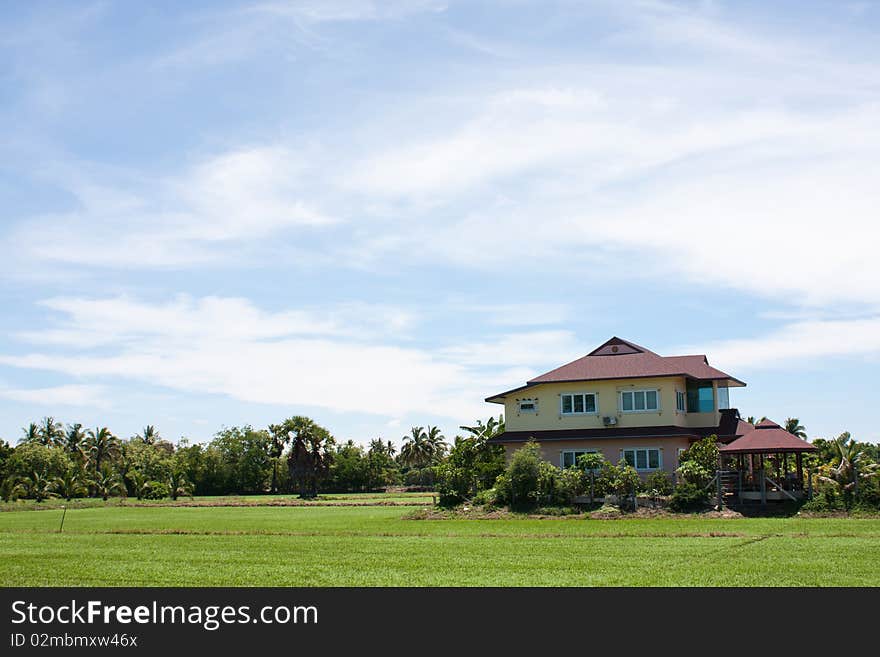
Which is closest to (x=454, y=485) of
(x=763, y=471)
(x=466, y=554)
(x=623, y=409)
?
(x=623, y=409)

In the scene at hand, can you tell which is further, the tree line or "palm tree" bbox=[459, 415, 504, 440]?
the tree line

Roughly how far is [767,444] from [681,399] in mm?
7842

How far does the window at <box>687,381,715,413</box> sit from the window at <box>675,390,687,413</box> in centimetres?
44

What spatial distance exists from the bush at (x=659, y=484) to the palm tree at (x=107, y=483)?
64.4m

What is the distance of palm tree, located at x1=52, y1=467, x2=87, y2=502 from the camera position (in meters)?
87.9

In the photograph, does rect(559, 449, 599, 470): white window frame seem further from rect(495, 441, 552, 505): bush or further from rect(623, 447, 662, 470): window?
rect(495, 441, 552, 505): bush

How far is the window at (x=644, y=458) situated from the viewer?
46.4 metres

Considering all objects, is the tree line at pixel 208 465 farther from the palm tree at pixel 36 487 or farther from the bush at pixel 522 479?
the bush at pixel 522 479

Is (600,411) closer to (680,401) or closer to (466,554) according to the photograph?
(680,401)

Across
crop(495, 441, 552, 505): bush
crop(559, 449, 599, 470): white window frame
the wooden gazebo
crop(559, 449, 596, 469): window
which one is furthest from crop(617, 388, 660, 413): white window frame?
crop(495, 441, 552, 505): bush

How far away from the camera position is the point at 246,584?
1833 centimetres

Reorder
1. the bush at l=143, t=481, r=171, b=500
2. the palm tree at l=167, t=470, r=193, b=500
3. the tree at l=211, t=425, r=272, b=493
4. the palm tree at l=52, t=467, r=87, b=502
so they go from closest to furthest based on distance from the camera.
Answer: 1. the palm tree at l=52, t=467, r=87, b=502
2. the bush at l=143, t=481, r=171, b=500
3. the palm tree at l=167, t=470, r=193, b=500
4. the tree at l=211, t=425, r=272, b=493

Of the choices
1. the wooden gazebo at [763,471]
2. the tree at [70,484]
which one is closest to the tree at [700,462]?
the wooden gazebo at [763,471]
